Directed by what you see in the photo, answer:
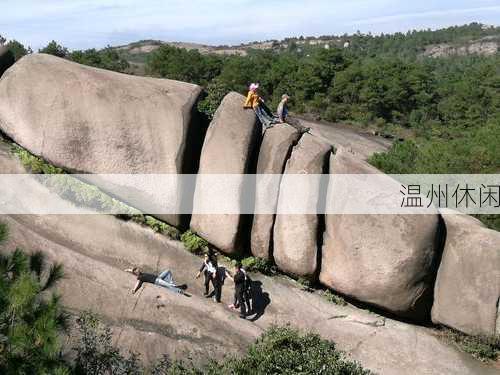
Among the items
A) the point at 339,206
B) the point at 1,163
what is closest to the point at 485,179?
the point at 339,206

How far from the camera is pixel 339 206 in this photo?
15836mm

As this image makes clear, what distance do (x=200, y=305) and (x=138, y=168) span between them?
403cm

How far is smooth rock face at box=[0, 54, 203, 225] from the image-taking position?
16.0 metres

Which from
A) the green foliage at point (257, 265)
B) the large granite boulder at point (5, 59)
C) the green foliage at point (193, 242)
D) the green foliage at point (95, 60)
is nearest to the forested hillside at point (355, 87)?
the green foliage at point (95, 60)

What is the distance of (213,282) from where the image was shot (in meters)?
15.2

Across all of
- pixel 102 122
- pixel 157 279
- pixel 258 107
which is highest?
pixel 258 107

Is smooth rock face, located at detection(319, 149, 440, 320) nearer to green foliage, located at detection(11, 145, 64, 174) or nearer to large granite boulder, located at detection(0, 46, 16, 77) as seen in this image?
green foliage, located at detection(11, 145, 64, 174)

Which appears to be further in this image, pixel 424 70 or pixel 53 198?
pixel 424 70

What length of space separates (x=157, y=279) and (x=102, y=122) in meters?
4.42

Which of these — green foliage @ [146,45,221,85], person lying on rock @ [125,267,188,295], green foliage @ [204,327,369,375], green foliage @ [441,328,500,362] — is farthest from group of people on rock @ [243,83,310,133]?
green foliage @ [146,45,221,85]

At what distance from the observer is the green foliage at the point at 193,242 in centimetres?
1627

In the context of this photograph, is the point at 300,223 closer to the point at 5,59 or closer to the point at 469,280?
the point at 469,280

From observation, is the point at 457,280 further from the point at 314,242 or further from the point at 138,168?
the point at 138,168

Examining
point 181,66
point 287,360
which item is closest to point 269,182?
point 287,360
